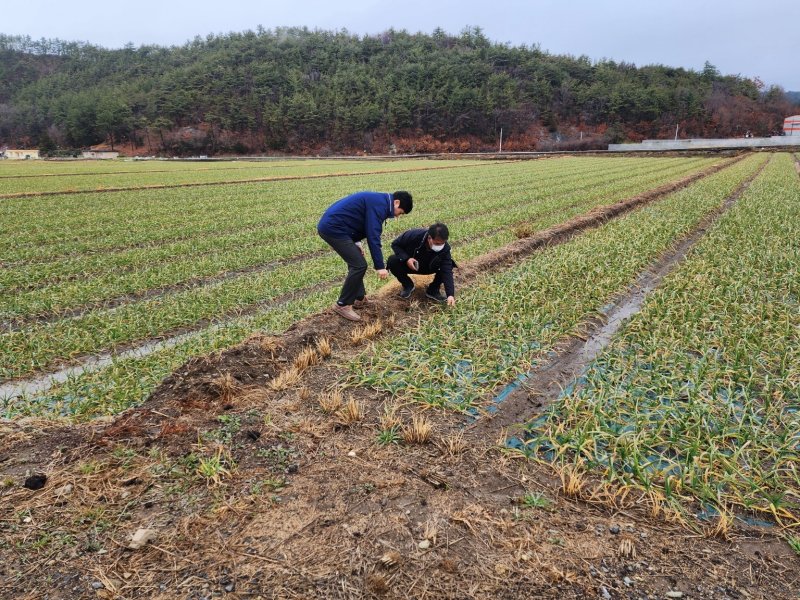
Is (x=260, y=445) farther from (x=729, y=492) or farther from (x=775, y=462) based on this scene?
(x=775, y=462)

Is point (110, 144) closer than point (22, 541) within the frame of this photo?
No

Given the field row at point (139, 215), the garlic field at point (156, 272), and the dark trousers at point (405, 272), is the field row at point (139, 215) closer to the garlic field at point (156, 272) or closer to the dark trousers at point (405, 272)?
the garlic field at point (156, 272)

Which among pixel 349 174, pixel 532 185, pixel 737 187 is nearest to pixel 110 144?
pixel 349 174

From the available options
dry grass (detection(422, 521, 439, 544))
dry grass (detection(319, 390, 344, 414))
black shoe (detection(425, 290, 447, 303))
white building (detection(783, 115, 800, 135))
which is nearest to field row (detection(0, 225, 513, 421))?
black shoe (detection(425, 290, 447, 303))

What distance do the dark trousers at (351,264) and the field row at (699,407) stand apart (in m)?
2.89

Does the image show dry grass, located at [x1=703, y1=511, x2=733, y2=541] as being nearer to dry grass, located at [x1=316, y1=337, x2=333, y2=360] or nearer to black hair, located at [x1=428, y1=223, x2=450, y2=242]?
black hair, located at [x1=428, y1=223, x2=450, y2=242]

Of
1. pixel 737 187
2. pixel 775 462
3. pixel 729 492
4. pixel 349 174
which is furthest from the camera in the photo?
pixel 349 174

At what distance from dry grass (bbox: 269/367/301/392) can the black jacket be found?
2325mm

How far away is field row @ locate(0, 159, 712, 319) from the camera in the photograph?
7.82m

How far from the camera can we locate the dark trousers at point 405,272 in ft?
22.0

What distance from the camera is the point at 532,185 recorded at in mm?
24859

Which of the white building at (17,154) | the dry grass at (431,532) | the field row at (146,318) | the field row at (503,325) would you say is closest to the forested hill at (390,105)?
the white building at (17,154)

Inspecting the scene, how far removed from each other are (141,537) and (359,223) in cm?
397

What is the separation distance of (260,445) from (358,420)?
0.83 m
